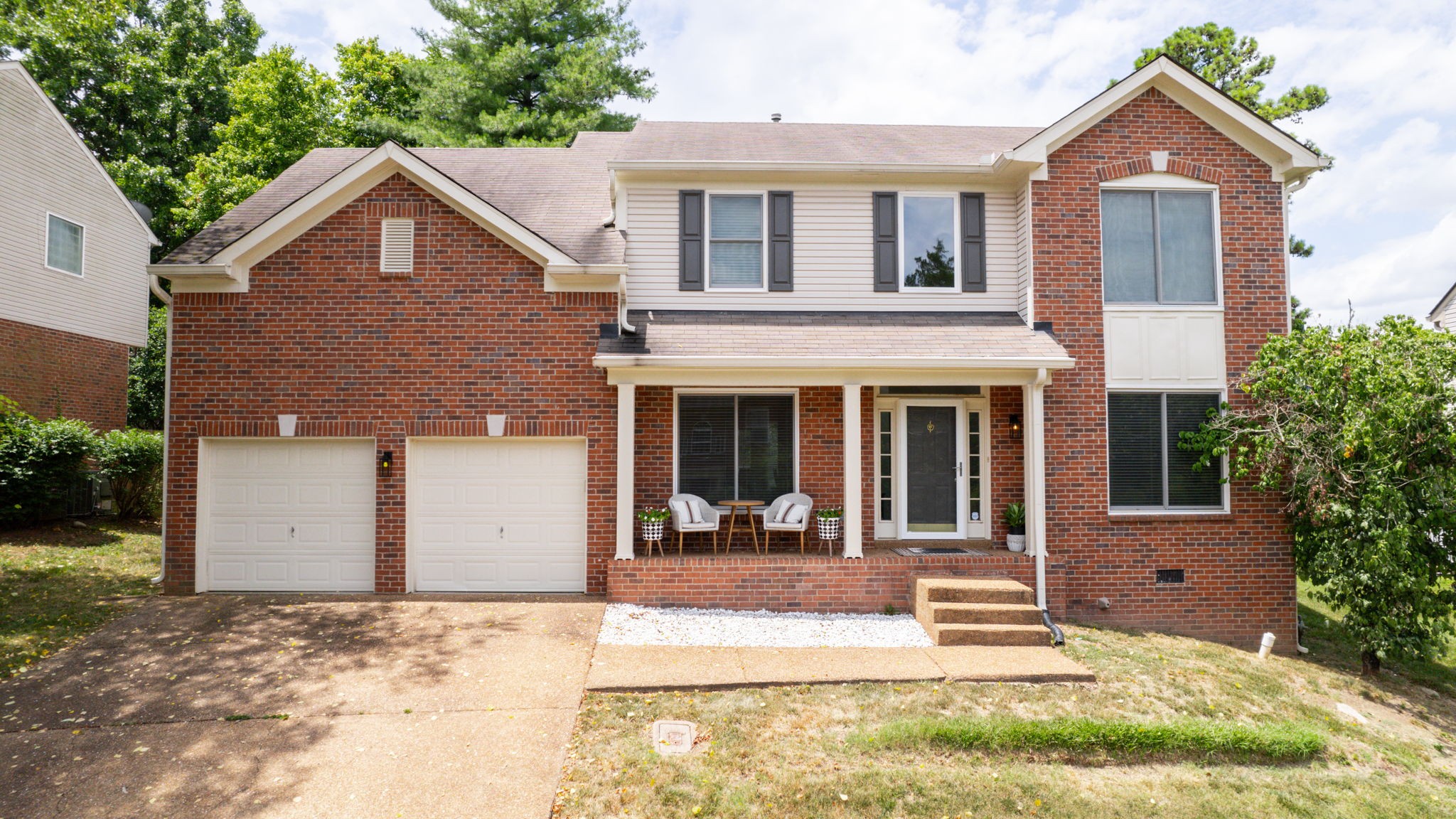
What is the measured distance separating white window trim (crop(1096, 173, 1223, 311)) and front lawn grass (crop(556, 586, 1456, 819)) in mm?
4541

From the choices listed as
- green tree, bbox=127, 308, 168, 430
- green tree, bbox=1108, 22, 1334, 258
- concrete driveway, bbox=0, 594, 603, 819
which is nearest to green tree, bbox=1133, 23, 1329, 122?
green tree, bbox=1108, 22, 1334, 258

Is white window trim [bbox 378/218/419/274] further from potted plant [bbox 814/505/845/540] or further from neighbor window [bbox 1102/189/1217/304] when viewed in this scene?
neighbor window [bbox 1102/189/1217/304]

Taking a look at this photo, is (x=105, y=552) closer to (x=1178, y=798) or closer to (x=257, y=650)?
(x=257, y=650)

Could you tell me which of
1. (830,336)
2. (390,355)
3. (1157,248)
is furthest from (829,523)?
(390,355)

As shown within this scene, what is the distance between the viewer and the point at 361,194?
8.77 m

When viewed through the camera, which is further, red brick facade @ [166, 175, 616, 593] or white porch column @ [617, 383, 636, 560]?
red brick facade @ [166, 175, 616, 593]

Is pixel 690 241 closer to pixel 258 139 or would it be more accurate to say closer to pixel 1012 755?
pixel 1012 755

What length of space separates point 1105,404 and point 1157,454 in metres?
0.94

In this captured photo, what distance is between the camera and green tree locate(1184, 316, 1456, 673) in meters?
7.48

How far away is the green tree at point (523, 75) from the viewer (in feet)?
66.1

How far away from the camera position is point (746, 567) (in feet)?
27.2

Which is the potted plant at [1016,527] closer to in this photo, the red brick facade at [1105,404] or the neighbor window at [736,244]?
the red brick facade at [1105,404]

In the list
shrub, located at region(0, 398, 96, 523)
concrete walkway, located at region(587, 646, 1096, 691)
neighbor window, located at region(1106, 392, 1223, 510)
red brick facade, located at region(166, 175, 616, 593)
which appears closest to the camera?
concrete walkway, located at region(587, 646, 1096, 691)

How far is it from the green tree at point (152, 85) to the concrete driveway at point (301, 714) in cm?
2032
